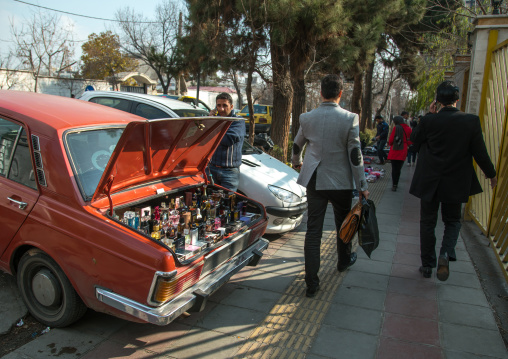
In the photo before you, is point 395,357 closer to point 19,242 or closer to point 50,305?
point 50,305

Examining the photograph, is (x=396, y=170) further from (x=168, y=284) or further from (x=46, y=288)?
(x=46, y=288)

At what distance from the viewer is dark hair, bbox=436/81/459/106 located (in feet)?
13.2

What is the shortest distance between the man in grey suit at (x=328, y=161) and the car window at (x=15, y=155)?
7.92ft

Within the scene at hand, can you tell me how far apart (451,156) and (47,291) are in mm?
3872

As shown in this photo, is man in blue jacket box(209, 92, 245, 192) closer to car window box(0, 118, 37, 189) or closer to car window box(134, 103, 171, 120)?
car window box(134, 103, 171, 120)

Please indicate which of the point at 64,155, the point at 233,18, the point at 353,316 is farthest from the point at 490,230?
the point at 233,18

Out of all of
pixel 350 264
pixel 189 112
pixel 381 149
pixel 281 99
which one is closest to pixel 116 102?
pixel 189 112

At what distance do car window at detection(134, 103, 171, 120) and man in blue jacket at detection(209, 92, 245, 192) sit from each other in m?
1.70

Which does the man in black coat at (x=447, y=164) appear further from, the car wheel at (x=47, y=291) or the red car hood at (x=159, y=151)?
the car wheel at (x=47, y=291)

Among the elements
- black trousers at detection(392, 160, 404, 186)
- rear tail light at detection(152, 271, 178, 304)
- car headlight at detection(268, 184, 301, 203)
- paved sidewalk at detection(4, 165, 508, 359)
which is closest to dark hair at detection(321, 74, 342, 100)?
car headlight at detection(268, 184, 301, 203)

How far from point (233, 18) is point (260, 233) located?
670 cm

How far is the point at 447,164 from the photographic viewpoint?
13.3 feet

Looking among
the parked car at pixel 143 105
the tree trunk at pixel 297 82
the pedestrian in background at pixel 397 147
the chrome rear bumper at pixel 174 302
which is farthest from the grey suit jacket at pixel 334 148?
the tree trunk at pixel 297 82

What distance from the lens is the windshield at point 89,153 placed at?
318cm
